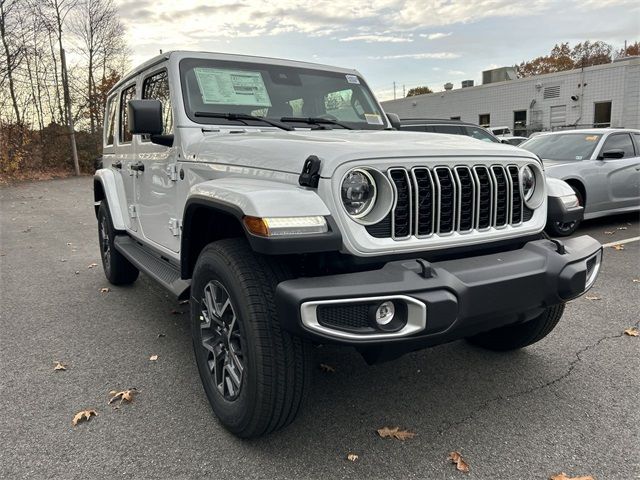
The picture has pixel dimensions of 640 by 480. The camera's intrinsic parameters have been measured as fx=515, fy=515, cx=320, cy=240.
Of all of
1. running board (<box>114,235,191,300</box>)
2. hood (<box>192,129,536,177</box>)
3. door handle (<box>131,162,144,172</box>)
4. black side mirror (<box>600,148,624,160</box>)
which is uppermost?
hood (<box>192,129,536,177</box>)

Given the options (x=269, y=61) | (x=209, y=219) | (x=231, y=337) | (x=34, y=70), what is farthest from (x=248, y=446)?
(x=34, y=70)

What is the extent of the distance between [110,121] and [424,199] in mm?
4444

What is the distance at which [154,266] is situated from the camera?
13.1 ft

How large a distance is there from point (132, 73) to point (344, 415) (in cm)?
351

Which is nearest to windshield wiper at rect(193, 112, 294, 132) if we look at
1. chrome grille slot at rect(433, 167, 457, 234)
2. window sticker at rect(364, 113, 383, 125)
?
window sticker at rect(364, 113, 383, 125)

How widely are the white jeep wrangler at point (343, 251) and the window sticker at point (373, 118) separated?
0.77m

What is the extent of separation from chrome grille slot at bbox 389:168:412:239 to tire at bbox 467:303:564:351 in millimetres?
1287

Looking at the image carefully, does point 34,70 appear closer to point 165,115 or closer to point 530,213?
point 165,115

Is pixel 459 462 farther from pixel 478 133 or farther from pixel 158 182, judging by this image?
pixel 478 133

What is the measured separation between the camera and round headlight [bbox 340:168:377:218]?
2.31 metres

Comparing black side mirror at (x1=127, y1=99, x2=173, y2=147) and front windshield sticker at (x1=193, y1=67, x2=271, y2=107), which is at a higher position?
front windshield sticker at (x1=193, y1=67, x2=271, y2=107)

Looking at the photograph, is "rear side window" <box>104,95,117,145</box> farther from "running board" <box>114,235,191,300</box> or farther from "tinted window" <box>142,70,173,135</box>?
"tinted window" <box>142,70,173,135</box>

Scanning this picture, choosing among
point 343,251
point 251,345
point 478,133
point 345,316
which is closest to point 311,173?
point 343,251

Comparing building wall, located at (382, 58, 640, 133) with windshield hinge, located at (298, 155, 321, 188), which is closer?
windshield hinge, located at (298, 155, 321, 188)
